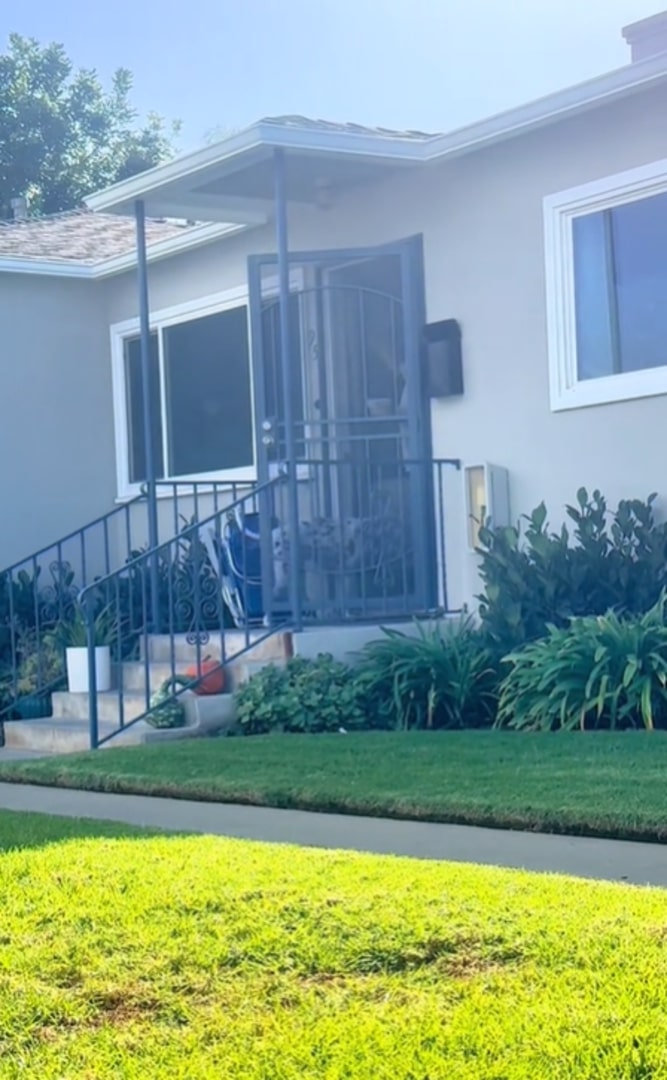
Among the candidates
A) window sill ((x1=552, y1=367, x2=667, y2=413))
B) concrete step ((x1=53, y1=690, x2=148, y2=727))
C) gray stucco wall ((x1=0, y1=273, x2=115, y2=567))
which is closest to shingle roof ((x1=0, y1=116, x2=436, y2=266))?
gray stucco wall ((x1=0, y1=273, x2=115, y2=567))

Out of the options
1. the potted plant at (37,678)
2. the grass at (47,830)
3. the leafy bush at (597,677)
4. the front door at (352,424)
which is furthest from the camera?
the potted plant at (37,678)

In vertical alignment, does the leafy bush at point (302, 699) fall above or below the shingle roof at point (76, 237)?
below

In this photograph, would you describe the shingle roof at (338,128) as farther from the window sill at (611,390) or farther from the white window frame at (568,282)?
the window sill at (611,390)

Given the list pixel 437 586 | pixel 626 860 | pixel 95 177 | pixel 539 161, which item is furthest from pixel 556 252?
pixel 95 177

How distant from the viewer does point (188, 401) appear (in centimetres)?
1334

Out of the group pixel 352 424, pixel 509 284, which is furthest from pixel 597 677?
pixel 352 424

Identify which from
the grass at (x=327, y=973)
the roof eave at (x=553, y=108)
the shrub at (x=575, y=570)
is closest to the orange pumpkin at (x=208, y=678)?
the shrub at (x=575, y=570)

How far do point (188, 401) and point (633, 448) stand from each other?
4.97 m

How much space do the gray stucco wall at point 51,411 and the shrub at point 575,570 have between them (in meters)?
5.21

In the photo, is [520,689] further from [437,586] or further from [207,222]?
[207,222]

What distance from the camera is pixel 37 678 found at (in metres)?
11.3

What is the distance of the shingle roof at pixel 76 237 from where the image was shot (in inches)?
Answer: 542

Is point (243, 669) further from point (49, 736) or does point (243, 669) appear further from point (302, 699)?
point (49, 736)

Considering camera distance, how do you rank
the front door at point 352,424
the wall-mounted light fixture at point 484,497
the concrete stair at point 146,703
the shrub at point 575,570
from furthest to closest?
the front door at point 352,424 < the wall-mounted light fixture at point 484,497 < the concrete stair at point 146,703 < the shrub at point 575,570
